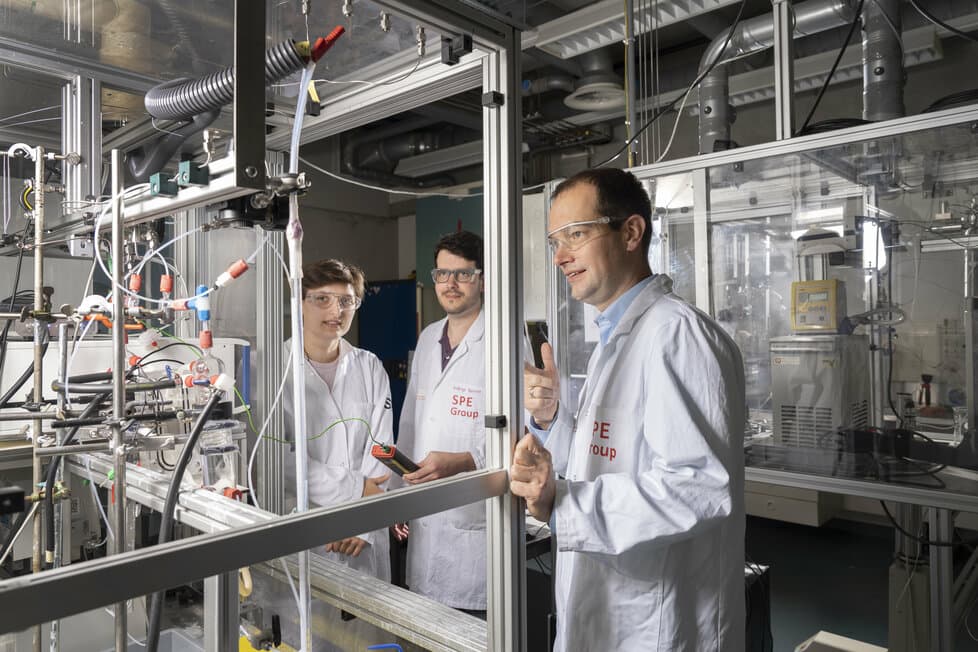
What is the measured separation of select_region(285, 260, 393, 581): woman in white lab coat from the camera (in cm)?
196

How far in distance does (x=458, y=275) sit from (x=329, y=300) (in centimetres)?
44

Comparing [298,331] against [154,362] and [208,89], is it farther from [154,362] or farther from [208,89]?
[154,362]

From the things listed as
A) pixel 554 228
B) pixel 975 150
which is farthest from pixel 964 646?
pixel 554 228

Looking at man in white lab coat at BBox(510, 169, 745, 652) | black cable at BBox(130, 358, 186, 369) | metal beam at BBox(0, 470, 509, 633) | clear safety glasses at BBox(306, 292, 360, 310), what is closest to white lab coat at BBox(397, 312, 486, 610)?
clear safety glasses at BBox(306, 292, 360, 310)

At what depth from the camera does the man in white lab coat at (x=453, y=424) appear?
6.77 feet

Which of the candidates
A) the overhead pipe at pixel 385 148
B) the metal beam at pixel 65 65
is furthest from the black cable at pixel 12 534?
the overhead pipe at pixel 385 148

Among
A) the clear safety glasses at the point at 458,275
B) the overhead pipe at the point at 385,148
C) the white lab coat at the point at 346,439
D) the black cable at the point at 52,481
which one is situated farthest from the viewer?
the overhead pipe at the point at 385,148

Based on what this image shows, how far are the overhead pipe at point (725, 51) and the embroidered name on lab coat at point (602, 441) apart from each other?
1875 mm

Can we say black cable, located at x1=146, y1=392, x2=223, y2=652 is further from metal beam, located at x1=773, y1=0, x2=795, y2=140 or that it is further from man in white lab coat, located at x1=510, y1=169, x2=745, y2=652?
metal beam, located at x1=773, y1=0, x2=795, y2=140

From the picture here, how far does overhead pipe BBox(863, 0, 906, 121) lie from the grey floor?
2.05 metres

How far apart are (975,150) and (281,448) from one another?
2.47 metres

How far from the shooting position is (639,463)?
1.22m

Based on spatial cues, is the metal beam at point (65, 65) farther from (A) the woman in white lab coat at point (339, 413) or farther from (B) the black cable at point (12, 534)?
(B) the black cable at point (12, 534)

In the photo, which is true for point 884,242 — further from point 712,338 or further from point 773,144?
point 712,338
